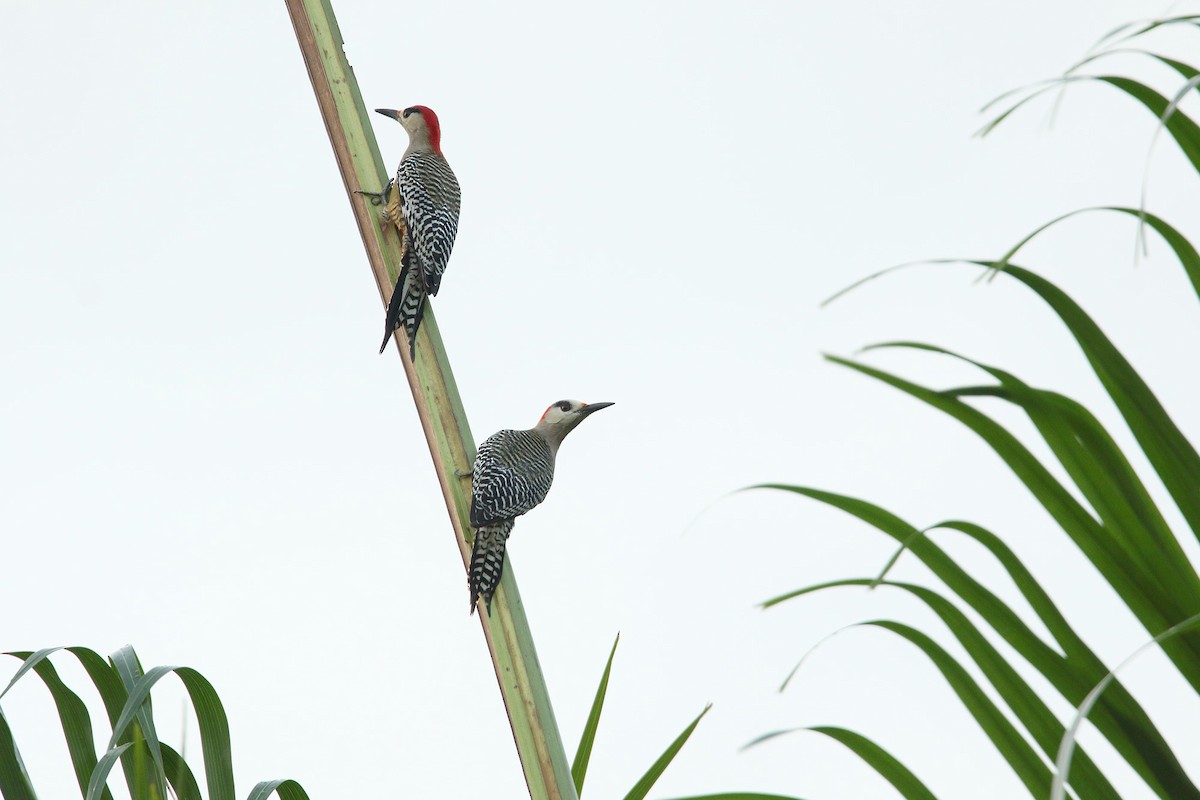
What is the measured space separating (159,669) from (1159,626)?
802 mm

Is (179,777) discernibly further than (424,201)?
No

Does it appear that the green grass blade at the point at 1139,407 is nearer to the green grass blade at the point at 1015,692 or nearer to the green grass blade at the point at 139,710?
the green grass blade at the point at 1015,692

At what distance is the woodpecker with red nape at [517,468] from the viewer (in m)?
3.11

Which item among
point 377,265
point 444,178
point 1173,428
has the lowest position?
point 1173,428

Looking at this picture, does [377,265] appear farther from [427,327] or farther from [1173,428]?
[1173,428]

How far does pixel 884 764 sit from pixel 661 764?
2.02 feet

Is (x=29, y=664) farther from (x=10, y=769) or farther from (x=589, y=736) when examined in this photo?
(x=589, y=736)

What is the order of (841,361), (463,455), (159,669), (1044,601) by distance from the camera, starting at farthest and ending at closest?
(463,455) < (159,669) < (1044,601) < (841,361)

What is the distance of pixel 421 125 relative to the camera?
4273 millimetres

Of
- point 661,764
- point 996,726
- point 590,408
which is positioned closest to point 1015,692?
point 996,726

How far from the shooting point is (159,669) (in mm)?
1017

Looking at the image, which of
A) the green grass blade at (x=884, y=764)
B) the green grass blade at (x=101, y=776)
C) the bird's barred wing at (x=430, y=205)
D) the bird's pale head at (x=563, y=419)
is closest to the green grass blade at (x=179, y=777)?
the green grass blade at (x=101, y=776)

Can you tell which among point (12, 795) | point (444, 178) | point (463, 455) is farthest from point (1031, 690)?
point (444, 178)

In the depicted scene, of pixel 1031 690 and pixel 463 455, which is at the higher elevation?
→ pixel 463 455
